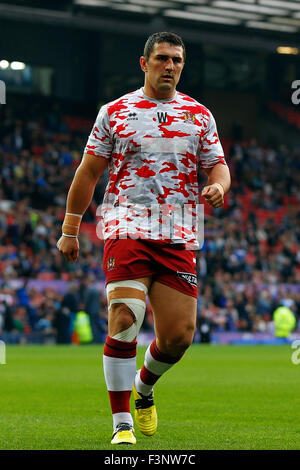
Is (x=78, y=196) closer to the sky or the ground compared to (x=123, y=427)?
closer to the sky

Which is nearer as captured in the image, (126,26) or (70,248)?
(70,248)

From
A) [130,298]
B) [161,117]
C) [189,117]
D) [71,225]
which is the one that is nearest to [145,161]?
[161,117]

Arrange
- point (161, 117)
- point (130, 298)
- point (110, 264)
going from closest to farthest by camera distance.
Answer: point (130, 298) → point (110, 264) → point (161, 117)

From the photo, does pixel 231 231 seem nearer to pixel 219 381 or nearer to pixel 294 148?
pixel 294 148

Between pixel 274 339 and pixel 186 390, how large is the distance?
1688 cm

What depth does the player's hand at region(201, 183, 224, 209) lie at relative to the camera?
608cm

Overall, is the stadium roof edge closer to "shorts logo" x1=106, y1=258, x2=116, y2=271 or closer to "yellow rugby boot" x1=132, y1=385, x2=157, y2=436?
"yellow rugby boot" x1=132, y1=385, x2=157, y2=436

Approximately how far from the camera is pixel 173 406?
9359 mm

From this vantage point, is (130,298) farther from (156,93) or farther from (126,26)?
(126,26)

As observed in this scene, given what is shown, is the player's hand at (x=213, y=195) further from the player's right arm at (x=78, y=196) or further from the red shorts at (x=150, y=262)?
the player's right arm at (x=78, y=196)

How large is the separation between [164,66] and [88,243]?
846 inches

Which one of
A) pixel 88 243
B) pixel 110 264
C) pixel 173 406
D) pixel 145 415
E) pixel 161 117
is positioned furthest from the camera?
pixel 88 243

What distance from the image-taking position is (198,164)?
6.68m
